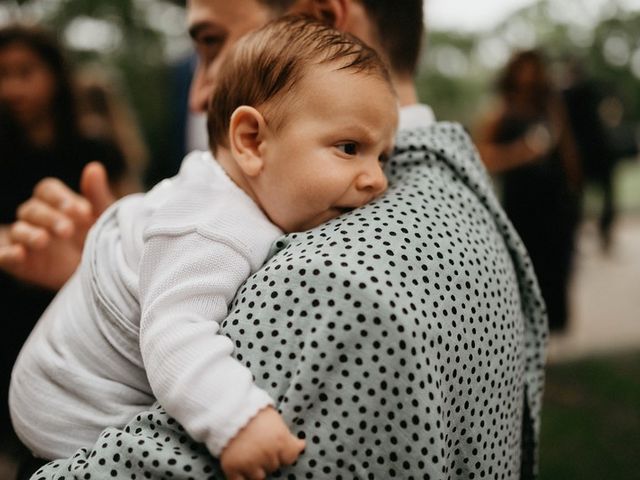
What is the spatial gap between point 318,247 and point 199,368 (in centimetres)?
25

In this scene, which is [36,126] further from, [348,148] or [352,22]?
[348,148]

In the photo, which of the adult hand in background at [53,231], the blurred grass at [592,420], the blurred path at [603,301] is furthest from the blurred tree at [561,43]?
the adult hand in background at [53,231]

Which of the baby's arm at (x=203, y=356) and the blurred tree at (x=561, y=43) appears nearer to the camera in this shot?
the baby's arm at (x=203, y=356)

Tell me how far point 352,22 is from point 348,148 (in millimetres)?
466

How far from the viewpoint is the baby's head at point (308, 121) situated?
3.99 ft

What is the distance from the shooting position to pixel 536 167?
17.1ft

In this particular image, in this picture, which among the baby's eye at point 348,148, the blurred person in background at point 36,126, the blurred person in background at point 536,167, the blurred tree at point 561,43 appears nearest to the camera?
the baby's eye at point 348,148

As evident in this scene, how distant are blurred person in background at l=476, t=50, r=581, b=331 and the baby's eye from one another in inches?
163

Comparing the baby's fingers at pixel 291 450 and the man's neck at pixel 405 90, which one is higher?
the man's neck at pixel 405 90

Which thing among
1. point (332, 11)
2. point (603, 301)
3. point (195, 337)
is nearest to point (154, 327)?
point (195, 337)

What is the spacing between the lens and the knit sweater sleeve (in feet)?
3.32

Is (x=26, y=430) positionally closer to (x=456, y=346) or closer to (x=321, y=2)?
(x=456, y=346)

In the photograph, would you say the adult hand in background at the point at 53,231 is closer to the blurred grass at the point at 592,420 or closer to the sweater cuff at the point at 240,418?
the sweater cuff at the point at 240,418

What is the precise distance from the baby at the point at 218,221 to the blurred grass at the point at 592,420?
10.2 feet
